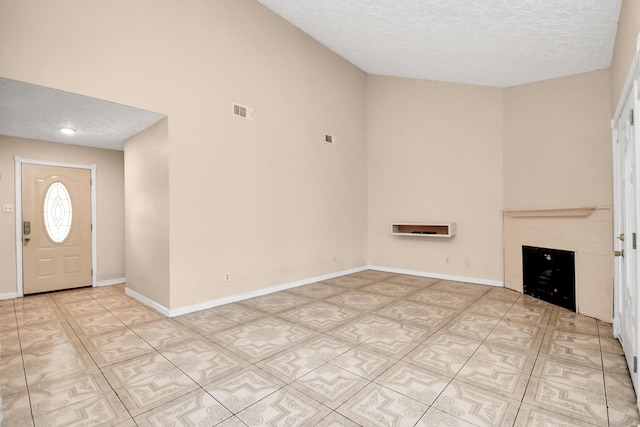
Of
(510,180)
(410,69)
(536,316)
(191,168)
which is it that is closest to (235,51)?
(191,168)

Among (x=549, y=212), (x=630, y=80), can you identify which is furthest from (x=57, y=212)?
(x=549, y=212)

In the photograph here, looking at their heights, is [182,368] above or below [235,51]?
below

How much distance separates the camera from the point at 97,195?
5598 mm

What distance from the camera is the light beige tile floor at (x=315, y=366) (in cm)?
193

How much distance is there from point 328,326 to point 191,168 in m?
2.49

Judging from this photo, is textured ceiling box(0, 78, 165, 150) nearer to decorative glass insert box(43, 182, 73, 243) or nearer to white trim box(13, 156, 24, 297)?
white trim box(13, 156, 24, 297)

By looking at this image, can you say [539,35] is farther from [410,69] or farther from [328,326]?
[328,326]

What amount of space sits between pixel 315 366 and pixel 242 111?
3.43m

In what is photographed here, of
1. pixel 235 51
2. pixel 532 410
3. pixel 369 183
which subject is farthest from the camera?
pixel 369 183

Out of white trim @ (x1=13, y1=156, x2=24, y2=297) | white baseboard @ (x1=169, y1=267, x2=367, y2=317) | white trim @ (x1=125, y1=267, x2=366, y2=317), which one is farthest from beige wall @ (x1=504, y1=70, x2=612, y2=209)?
white trim @ (x1=13, y1=156, x2=24, y2=297)

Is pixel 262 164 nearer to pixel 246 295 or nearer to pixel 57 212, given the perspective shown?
pixel 246 295

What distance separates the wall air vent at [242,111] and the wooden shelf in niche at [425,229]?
133 inches

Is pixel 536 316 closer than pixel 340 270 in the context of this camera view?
Yes

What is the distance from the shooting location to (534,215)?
15.1 feet
